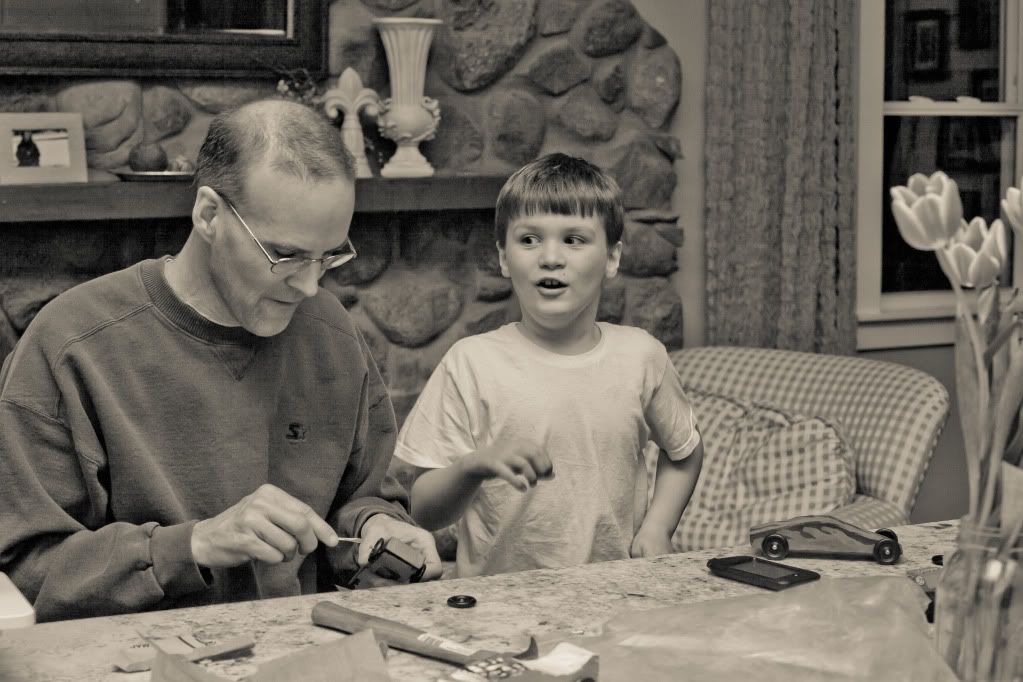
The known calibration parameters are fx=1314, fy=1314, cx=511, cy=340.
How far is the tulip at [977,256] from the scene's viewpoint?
1028 millimetres

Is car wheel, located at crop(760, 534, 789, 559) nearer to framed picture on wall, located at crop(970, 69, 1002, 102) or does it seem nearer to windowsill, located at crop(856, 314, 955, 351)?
windowsill, located at crop(856, 314, 955, 351)

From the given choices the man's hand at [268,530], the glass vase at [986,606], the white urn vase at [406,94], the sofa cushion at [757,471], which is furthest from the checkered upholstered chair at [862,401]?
the glass vase at [986,606]

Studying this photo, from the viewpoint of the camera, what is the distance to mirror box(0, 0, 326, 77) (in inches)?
113

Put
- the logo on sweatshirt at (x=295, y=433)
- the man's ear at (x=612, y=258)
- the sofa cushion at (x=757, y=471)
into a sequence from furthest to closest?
1. the sofa cushion at (x=757, y=471)
2. the man's ear at (x=612, y=258)
3. the logo on sweatshirt at (x=295, y=433)

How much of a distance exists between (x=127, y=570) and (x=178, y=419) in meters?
0.24

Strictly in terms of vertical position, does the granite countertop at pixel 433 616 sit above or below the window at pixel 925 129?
below

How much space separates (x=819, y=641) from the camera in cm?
105

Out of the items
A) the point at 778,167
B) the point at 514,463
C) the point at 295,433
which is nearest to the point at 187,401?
the point at 295,433

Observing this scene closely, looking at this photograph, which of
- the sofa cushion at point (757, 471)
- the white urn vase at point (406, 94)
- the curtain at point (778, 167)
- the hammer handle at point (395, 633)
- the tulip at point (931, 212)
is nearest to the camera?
the tulip at point (931, 212)

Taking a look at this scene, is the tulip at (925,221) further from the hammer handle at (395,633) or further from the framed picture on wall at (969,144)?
the framed picture on wall at (969,144)

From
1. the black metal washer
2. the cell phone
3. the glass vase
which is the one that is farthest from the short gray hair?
the glass vase

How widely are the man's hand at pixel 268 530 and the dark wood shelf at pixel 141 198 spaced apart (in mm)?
1301

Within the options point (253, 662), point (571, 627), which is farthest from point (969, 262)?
point (253, 662)

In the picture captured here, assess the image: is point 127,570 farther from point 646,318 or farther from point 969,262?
point 646,318
